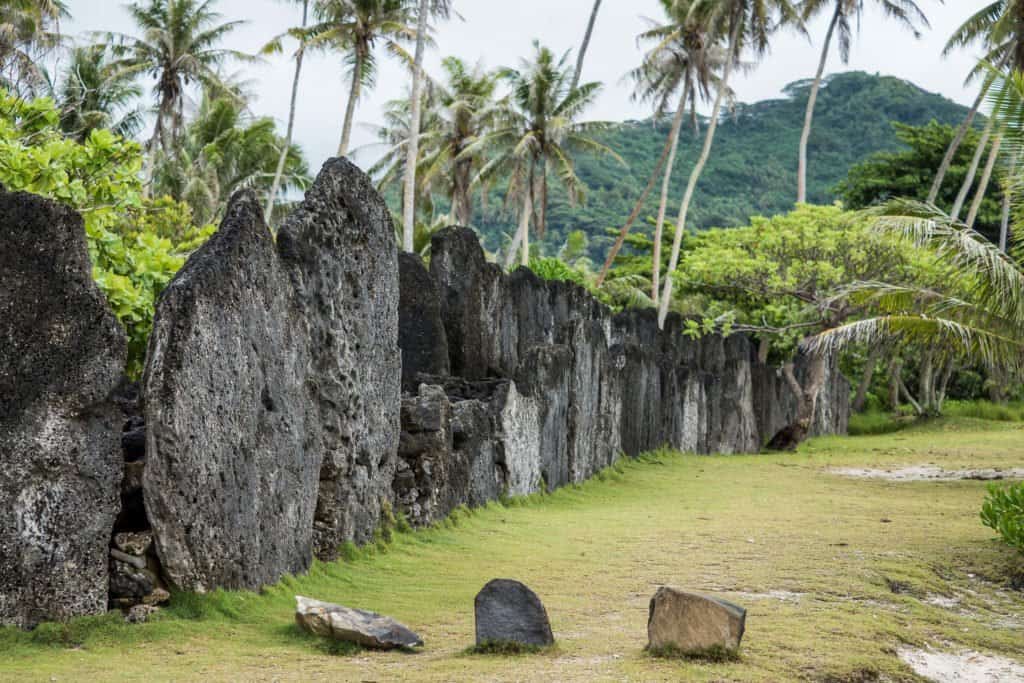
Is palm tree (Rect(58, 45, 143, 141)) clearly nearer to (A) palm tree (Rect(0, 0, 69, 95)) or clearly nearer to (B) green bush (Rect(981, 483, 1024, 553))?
(A) palm tree (Rect(0, 0, 69, 95))

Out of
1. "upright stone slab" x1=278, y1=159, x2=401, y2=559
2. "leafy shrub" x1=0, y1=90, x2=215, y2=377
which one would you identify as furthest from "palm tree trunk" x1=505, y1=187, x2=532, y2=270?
"upright stone slab" x1=278, y1=159, x2=401, y2=559

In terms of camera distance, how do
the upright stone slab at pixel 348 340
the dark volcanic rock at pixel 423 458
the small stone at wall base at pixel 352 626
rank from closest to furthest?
the small stone at wall base at pixel 352 626, the upright stone slab at pixel 348 340, the dark volcanic rock at pixel 423 458

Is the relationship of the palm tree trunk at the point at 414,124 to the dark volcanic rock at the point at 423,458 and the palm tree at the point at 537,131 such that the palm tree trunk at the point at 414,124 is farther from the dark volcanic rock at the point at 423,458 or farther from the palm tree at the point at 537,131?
the dark volcanic rock at the point at 423,458

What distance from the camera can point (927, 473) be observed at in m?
19.1

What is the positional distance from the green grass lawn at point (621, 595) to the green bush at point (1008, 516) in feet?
0.53

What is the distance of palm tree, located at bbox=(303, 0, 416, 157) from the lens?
3241 cm

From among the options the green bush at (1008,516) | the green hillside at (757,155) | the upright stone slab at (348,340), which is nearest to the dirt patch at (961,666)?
the green bush at (1008,516)

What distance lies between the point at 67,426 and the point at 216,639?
134 centimetres

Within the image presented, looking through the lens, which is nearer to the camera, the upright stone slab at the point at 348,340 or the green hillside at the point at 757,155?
the upright stone slab at the point at 348,340

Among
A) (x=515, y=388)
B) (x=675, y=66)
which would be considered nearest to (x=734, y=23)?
(x=675, y=66)

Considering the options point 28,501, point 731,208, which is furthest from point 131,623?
point 731,208

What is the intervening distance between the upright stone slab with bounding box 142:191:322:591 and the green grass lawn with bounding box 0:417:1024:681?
0.30 m

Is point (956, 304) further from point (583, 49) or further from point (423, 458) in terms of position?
point (583, 49)

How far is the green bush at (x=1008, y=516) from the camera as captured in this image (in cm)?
1005
